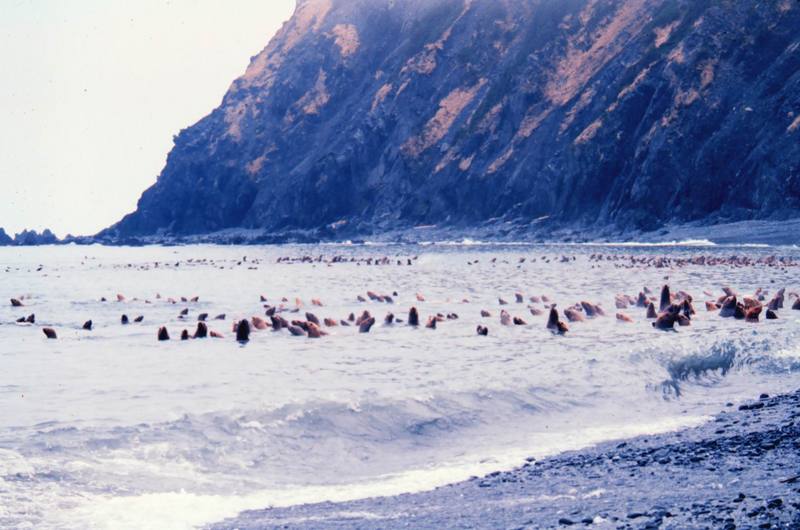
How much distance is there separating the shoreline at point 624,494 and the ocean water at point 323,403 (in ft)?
1.84

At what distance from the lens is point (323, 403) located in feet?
35.3

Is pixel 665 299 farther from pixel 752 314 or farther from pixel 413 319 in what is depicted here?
pixel 413 319

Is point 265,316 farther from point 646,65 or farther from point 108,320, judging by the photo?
point 646,65

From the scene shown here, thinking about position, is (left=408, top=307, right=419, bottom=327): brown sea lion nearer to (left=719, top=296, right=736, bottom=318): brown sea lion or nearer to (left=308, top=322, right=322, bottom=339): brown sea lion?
(left=308, top=322, right=322, bottom=339): brown sea lion

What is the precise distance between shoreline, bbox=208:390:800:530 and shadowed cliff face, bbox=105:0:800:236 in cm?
5884

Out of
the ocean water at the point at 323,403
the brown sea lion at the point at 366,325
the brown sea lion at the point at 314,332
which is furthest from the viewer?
the brown sea lion at the point at 366,325

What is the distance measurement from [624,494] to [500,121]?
94410mm

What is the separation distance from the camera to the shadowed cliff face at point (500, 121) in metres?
71.5

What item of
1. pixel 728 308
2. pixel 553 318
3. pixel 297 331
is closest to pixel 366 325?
pixel 297 331

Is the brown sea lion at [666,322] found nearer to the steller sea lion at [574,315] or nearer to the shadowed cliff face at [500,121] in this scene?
the steller sea lion at [574,315]

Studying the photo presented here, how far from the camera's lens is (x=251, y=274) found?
47.6m

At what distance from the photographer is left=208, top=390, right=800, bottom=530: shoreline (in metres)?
5.88

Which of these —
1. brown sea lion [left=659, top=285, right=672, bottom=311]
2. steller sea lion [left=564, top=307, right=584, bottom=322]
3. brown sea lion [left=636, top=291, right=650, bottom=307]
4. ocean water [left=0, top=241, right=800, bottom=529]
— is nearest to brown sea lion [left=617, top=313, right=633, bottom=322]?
ocean water [left=0, top=241, right=800, bottom=529]

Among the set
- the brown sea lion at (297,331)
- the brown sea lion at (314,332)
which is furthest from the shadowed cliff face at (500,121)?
the brown sea lion at (314,332)
